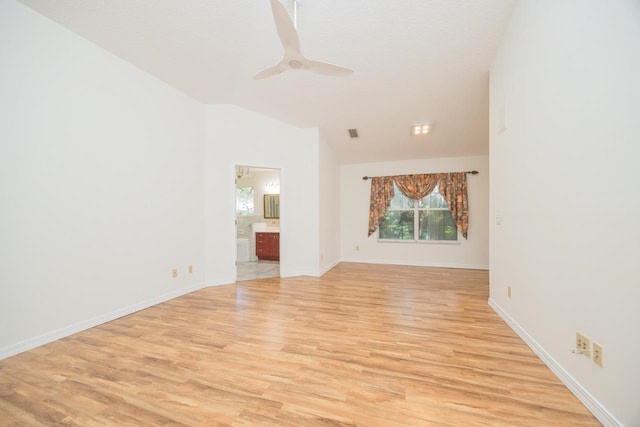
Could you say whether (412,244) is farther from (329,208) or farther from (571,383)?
(571,383)

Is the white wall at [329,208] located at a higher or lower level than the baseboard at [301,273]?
higher

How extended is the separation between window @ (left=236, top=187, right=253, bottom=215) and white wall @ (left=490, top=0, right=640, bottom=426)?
6124 millimetres

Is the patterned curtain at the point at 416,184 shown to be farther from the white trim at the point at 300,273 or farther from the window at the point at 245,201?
the window at the point at 245,201

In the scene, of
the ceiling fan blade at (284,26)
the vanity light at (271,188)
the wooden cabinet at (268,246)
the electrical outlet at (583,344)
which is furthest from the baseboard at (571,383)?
the vanity light at (271,188)

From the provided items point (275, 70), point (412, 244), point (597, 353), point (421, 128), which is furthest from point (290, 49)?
point (412, 244)

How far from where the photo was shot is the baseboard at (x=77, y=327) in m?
1.94

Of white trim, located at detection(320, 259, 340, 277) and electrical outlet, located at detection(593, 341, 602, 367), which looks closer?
electrical outlet, located at detection(593, 341, 602, 367)

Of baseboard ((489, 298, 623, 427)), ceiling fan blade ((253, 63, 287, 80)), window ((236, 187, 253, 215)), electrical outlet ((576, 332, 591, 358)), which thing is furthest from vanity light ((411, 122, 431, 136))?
window ((236, 187, 253, 215))

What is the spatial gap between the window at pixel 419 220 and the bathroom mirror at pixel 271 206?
286 cm

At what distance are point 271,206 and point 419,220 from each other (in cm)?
385

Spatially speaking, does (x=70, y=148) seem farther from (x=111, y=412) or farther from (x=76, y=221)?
(x=111, y=412)

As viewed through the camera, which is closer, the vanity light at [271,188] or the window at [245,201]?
the vanity light at [271,188]

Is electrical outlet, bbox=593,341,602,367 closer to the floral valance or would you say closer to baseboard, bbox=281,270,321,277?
baseboard, bbox=281,270,321,277

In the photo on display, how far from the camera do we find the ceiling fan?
5.29 ft
